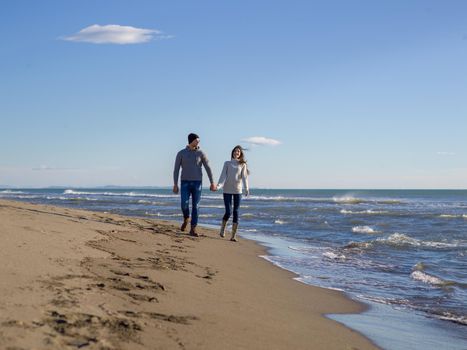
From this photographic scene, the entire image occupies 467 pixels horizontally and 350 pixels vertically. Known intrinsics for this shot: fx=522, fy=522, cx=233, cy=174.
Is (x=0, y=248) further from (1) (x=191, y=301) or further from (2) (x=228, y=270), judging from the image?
(2) (x=228, y=270)

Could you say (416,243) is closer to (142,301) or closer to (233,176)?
(233,176)

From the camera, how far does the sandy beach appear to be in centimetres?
288

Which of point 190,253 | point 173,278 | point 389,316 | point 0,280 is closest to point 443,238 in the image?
point 190,253

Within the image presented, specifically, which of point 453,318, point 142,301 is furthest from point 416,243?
point 142,301

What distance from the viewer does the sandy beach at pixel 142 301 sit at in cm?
288

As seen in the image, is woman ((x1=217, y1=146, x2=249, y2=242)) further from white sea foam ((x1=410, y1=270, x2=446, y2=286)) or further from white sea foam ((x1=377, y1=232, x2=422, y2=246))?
white sea foam ((x1=377, y1=232, x2=422, y2=246))

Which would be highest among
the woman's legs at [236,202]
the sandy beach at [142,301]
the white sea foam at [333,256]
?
the woman's legs at [236,202]

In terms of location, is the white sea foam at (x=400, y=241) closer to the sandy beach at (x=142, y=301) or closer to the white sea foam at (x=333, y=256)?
the white sea foam at (x=333, y=256)

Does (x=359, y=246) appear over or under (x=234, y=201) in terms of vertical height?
under

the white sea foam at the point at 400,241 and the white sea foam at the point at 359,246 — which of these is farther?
the white sea foam at the point at 400,241

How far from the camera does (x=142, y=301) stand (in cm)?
377

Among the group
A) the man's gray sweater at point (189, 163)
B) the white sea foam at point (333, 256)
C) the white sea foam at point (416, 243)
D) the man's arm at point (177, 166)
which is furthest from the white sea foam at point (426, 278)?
the man's arm at point (177, 166)

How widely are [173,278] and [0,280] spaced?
1.75 metres

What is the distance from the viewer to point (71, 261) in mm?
4738
